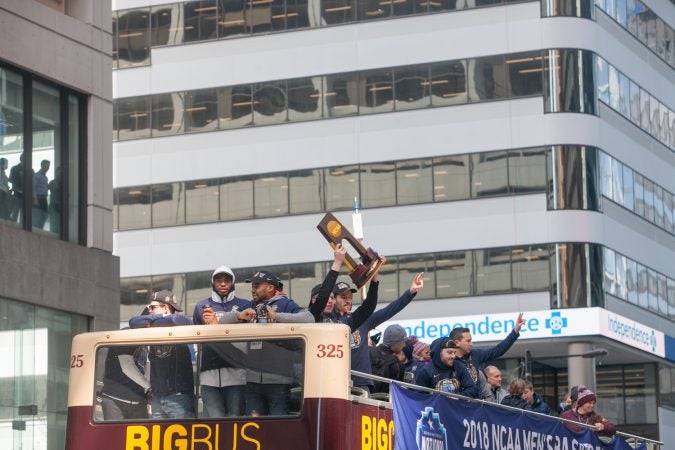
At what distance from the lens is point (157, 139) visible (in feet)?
187

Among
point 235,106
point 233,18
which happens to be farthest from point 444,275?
point 233,18

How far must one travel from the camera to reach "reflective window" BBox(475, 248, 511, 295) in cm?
5188

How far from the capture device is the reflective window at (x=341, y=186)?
54.2 m

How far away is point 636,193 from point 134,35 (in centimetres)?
1938

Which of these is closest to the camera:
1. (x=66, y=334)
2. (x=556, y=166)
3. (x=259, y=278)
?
(x=259, y=278)

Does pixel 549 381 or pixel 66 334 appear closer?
pixel 66 334

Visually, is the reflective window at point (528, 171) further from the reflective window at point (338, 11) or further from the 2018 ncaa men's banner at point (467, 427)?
the 2018 ncaa men's banner at point (467, 427)

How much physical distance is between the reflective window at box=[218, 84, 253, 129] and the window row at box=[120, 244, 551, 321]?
5.41 metres

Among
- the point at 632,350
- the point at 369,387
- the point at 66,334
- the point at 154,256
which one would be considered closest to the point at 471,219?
the point at 632,350

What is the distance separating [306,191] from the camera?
54.8m

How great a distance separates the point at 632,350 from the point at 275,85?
15.9 metres

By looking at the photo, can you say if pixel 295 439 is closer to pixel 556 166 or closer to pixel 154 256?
pixel 556 166

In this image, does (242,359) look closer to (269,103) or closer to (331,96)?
(331,96)

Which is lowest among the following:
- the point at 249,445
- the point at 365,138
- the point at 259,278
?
the point at 249,445
